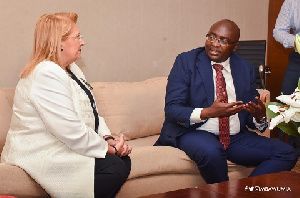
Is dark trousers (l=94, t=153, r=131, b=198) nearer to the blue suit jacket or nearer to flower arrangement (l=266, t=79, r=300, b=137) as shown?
the blue suit jacket

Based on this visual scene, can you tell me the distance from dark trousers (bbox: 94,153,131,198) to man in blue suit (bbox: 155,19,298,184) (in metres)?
0.59

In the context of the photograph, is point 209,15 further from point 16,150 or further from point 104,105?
point 16,150

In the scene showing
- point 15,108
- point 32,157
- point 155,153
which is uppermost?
point 15,108

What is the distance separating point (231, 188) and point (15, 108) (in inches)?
48.7

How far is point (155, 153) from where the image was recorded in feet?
11.1

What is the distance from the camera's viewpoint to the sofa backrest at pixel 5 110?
3.22 m

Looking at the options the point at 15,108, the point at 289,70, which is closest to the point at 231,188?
the point at 15,108

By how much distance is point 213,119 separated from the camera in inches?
140

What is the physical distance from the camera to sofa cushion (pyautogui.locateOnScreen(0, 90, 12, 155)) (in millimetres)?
3215

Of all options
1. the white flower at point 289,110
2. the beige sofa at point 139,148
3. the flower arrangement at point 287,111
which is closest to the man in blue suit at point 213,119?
the beige sofa at point 139,148

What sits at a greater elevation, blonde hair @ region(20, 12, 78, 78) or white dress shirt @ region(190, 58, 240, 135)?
blonde hair @ region(20, 12, 78, 78)

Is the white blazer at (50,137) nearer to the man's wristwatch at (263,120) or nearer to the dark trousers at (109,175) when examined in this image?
the dark trousers at (109,175)

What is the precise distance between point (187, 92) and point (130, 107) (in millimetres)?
570

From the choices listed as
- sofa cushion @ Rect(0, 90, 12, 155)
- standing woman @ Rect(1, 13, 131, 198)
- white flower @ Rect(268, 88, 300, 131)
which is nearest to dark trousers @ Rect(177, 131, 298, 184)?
standing woman @ Rect(1, 13, 131, 198)
